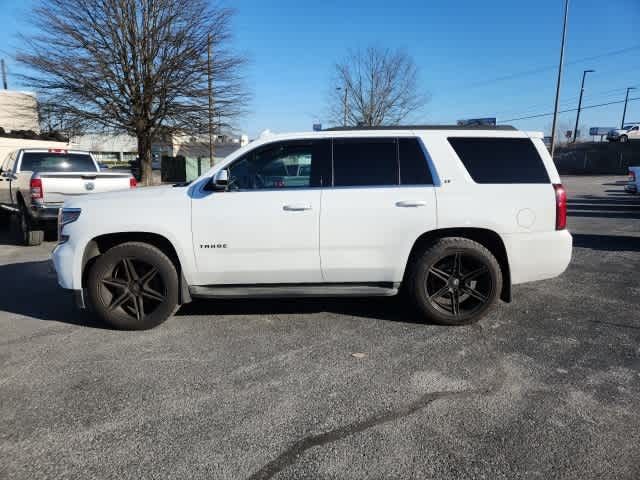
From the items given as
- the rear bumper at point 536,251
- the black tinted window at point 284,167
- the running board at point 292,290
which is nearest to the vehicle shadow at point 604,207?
the rear bumper at point 536,251

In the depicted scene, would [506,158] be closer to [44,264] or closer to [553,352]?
[553,352]

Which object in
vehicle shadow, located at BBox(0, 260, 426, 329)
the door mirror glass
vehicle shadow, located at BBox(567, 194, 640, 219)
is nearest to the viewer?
the door mirror glass

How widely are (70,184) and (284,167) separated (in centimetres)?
551

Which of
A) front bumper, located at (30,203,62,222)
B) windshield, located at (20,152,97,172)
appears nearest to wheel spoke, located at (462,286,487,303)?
front bumper, located at (30,203,62,222)

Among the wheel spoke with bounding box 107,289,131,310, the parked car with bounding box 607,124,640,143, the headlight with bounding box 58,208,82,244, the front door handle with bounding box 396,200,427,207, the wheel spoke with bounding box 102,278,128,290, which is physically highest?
the parked car with bounding box 607,124,640,143

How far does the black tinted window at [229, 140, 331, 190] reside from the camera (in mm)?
4152

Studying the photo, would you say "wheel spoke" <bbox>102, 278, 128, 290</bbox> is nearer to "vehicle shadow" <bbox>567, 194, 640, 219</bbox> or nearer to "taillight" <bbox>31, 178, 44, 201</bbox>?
"taillight" <bbox>31, 178, 44, 201</bbox>

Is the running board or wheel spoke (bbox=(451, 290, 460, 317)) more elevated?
the running board

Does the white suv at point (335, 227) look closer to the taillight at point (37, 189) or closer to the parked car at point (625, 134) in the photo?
the taillight at point (37, 189)

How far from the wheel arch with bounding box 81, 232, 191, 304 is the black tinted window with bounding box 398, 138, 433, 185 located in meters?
2.31

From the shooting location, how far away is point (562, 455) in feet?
7.74

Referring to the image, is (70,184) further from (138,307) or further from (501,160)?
(501,160)

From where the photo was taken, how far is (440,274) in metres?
4.19

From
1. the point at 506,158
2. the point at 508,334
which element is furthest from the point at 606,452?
the point at 506,158
